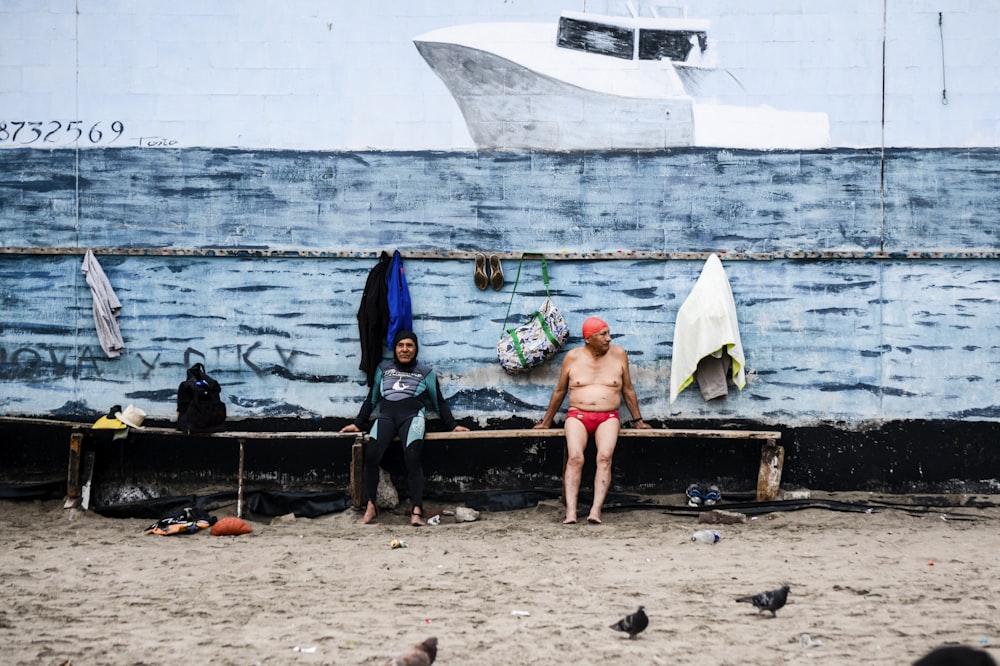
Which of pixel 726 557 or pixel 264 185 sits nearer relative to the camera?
pixel 726 557

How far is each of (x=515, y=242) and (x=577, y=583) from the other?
314 cm

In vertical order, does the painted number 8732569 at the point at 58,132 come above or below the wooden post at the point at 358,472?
above

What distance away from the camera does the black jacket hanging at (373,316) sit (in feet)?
25.3

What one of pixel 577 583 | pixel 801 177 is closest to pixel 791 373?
pixel 801 177

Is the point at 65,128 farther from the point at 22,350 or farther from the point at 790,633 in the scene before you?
the point at 790,633

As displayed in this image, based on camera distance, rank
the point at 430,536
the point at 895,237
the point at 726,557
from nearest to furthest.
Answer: the point at 726,557, the point at 430,536, the point at 895,237

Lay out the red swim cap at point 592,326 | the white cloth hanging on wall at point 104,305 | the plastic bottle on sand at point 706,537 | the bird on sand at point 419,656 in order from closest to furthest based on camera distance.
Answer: the bird on sand at point 419,656
the plastic bottle on sand at point 706,537
the red swim cap at point 592,326
the white cloth hanging on wall at point 104,305

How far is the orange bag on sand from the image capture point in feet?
23.3

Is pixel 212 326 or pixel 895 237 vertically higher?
pixel 895 237

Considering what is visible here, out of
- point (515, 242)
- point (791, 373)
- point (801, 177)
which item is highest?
point (801, 177)

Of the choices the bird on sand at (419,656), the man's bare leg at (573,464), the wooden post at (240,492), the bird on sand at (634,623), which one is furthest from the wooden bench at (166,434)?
the bird on sand at (419,656)

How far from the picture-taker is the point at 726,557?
6.17 m

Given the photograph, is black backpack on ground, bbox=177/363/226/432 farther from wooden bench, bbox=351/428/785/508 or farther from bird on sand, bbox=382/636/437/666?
bird on sand, bbox=382/636/437/666

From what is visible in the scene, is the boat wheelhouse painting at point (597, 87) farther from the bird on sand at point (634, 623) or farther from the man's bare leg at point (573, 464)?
the bird on sand at point (634, 623)
